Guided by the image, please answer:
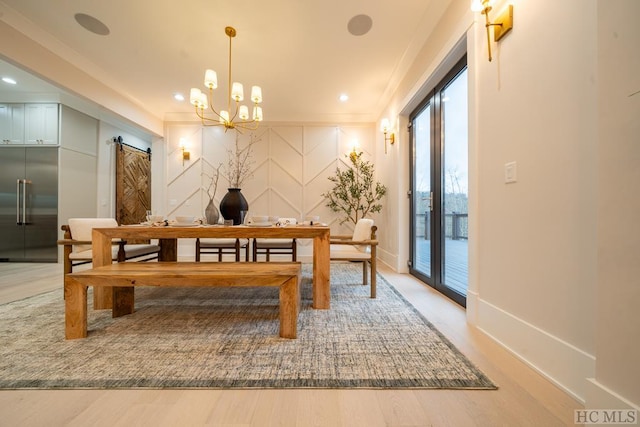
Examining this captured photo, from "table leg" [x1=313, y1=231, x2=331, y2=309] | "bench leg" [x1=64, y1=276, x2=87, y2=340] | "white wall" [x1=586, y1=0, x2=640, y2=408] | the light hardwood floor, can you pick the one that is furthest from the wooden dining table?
"white wall" [x1=586, y1=0, x2=640, y2=408]

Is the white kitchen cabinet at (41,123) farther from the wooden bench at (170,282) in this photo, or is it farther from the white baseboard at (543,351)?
the white baseboard at (543,351)

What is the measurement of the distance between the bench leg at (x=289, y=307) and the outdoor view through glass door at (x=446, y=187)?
5.19 feet

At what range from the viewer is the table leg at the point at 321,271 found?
85.7 inches

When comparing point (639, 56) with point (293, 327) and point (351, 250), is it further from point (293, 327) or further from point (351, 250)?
point (351, 250)

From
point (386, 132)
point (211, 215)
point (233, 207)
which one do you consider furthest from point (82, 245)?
point (386, 132)

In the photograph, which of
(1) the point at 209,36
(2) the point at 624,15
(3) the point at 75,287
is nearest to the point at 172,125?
(1) the point at 209,36

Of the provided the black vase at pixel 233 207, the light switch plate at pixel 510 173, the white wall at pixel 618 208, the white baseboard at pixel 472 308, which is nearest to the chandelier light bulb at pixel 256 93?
the black vase at pixel 233 207

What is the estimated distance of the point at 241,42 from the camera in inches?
119

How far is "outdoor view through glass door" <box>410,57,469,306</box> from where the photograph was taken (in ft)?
8.18

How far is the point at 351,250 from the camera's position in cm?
281

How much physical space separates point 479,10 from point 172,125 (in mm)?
5468

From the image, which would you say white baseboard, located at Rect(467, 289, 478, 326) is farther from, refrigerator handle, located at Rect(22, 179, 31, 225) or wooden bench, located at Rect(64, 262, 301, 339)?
refrigerator handle, located at Rect(22, 179, 31, 225)

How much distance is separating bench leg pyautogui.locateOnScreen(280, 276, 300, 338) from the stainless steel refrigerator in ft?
17.0

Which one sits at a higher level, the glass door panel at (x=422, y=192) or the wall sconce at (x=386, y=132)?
the wall sconce at (x=386, y=132)
